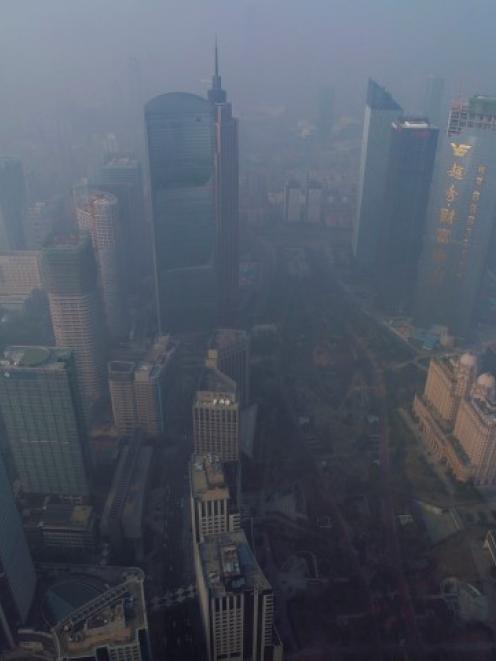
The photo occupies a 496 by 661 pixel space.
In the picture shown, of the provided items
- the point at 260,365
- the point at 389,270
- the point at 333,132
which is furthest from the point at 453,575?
the point at 333,132

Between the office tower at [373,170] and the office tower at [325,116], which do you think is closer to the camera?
the office tower at [373,170]

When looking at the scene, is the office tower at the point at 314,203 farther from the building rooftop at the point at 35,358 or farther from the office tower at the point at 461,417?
the building rooftop at the point at 35,358

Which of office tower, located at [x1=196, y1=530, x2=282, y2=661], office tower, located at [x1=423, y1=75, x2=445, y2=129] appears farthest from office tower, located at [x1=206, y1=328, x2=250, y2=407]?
office tower, located at [x1=423, y1=75, x2=445, y2=129]

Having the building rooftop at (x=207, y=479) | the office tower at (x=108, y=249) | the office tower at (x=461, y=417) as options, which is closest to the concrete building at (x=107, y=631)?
the building rooftop at (x=207, y=479)

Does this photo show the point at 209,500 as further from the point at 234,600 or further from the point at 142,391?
the point at 142,391

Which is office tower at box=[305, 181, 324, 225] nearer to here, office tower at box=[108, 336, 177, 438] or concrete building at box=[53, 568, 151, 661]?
A: office tower at box=[108, 336, 177, 438]

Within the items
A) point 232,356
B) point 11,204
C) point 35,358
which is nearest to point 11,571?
point 35,358

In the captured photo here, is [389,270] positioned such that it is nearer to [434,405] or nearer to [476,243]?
[476,243]
